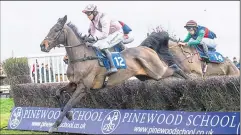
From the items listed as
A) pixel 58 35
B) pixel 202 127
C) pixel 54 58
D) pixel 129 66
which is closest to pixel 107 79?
pixel 129 66

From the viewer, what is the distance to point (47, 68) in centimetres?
1161

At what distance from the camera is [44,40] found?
7.91m

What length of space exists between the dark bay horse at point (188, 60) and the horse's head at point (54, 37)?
2029 millimetres

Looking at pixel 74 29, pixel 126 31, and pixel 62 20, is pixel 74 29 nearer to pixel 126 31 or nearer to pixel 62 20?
pixel 62 20

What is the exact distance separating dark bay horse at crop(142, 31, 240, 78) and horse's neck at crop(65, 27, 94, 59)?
1.63 meters

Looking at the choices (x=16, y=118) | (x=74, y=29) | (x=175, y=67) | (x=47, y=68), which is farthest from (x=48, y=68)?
(x=175, y=67)

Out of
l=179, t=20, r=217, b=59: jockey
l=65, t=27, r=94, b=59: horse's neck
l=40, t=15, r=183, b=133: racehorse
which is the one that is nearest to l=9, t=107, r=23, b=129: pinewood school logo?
l=40, t=15, r=183, b=133: racehorse

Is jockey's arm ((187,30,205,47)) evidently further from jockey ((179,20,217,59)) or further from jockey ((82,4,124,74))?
jockey ((82,4,124,74))

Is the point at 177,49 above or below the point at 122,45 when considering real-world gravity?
below

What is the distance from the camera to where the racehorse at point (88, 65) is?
26.2 ft

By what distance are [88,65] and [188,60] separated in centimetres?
280

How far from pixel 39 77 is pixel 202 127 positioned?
6.04 m

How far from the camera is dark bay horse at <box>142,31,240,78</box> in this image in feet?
31.1

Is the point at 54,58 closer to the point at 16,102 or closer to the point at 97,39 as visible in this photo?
the point at 16,102
